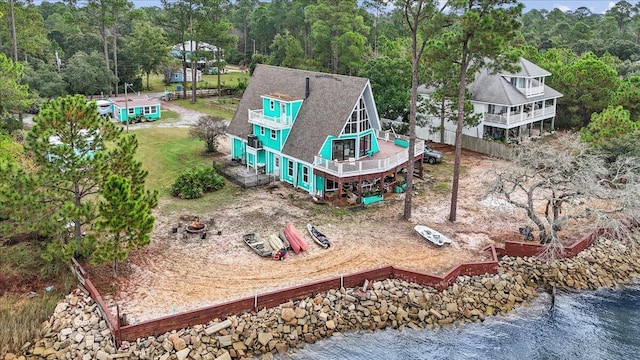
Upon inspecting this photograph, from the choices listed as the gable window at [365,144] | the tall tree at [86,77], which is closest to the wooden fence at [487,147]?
the gable window at [365,144]

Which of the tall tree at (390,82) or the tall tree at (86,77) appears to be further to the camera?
the tall tree at (86,77)

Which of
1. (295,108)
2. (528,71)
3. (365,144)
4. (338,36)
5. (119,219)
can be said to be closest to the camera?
(119,219)

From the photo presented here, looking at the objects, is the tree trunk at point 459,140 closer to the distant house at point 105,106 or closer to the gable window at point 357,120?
the gable window at point 357,120

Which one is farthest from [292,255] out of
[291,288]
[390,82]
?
[390,82]

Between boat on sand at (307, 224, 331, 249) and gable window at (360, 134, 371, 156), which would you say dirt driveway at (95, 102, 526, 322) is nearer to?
boat on sand at (307, 224, 331, 249)

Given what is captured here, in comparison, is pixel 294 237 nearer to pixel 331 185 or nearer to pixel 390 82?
pixel 331 185

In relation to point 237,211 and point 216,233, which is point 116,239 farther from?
point 237,211
